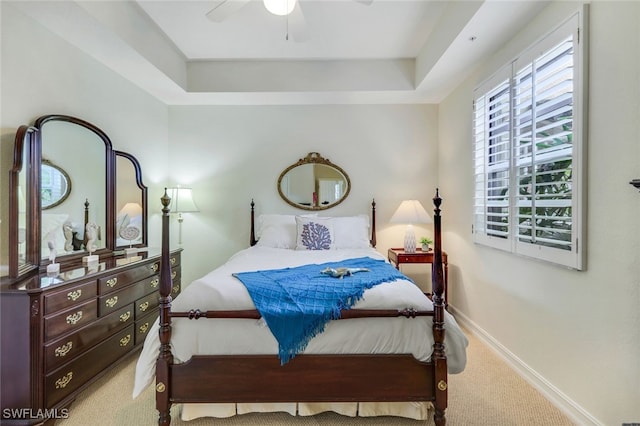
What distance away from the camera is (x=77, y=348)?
1964 mm

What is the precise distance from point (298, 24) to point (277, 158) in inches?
78.5

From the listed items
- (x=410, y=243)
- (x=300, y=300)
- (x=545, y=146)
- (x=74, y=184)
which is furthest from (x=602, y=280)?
(x=74, y=184)

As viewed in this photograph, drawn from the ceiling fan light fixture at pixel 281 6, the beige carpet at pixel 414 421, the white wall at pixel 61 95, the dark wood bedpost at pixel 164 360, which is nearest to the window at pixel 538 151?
the beige carpet at pixel 414 421

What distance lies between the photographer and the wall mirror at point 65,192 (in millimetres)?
1955

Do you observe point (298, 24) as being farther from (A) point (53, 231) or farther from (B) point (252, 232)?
(B) point (252, 232)

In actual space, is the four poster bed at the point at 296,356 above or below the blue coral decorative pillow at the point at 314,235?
below

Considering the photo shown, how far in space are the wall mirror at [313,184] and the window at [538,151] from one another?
5.60 ft

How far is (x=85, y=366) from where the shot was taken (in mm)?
2021

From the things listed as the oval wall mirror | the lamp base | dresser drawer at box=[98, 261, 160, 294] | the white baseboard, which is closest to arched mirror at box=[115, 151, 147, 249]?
dresser drawer at box=[98, 261, 160, 294]

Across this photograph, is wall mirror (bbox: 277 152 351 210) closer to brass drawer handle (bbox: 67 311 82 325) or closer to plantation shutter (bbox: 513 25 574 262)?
plantation shutter (bbox: 513 25 574 262)

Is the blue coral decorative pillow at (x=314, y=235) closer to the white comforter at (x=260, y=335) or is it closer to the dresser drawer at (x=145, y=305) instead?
the dresser drawer at (x=145, y=305)

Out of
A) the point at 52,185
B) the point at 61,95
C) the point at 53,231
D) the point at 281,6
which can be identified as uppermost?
the point at 281,6

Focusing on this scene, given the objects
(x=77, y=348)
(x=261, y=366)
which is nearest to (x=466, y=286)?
(x=261, y=366)

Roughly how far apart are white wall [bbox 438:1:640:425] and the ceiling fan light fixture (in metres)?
1.68
